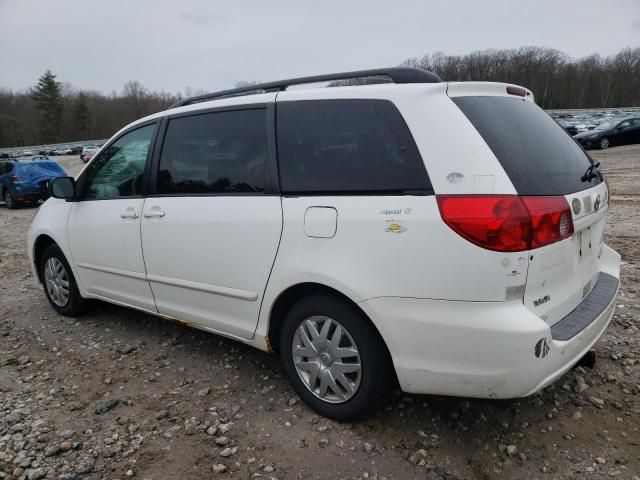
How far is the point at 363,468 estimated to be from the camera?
2.30 metres

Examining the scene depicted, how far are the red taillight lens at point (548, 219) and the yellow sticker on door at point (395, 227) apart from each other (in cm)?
52

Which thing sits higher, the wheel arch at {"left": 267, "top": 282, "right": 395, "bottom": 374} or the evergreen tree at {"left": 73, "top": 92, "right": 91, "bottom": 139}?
the evergreen tree at {"left": 73, "top": 92, "right": 91, "bottom": 139}

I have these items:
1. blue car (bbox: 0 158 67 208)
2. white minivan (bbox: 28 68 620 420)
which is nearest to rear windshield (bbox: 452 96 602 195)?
white minivan (bbox: 28 68 620 420)

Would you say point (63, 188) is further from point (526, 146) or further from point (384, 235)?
point (526, 146)

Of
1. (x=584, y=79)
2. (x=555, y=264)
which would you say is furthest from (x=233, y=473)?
(x=584, y=79)

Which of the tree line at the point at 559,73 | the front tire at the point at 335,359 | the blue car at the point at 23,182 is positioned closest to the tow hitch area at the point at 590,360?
the front tire at the point at 335,359

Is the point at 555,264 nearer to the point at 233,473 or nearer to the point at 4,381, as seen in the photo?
the point at 233,473

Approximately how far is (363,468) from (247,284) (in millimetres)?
1148

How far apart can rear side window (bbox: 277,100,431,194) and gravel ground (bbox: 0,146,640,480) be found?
1301 mm

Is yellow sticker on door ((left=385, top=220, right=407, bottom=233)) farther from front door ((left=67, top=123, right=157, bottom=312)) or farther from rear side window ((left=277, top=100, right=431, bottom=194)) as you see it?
front door ((left=67, top=123, right=157, bottom=312))

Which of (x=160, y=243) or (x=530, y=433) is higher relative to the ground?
(x=160, y=243)

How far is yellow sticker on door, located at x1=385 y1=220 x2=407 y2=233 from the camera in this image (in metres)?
2.15

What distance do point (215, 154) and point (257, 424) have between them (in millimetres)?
1639

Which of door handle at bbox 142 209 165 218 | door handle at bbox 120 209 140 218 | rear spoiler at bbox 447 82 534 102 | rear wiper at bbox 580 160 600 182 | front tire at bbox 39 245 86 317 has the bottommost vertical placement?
front tire at bbox 39 245 86 317
